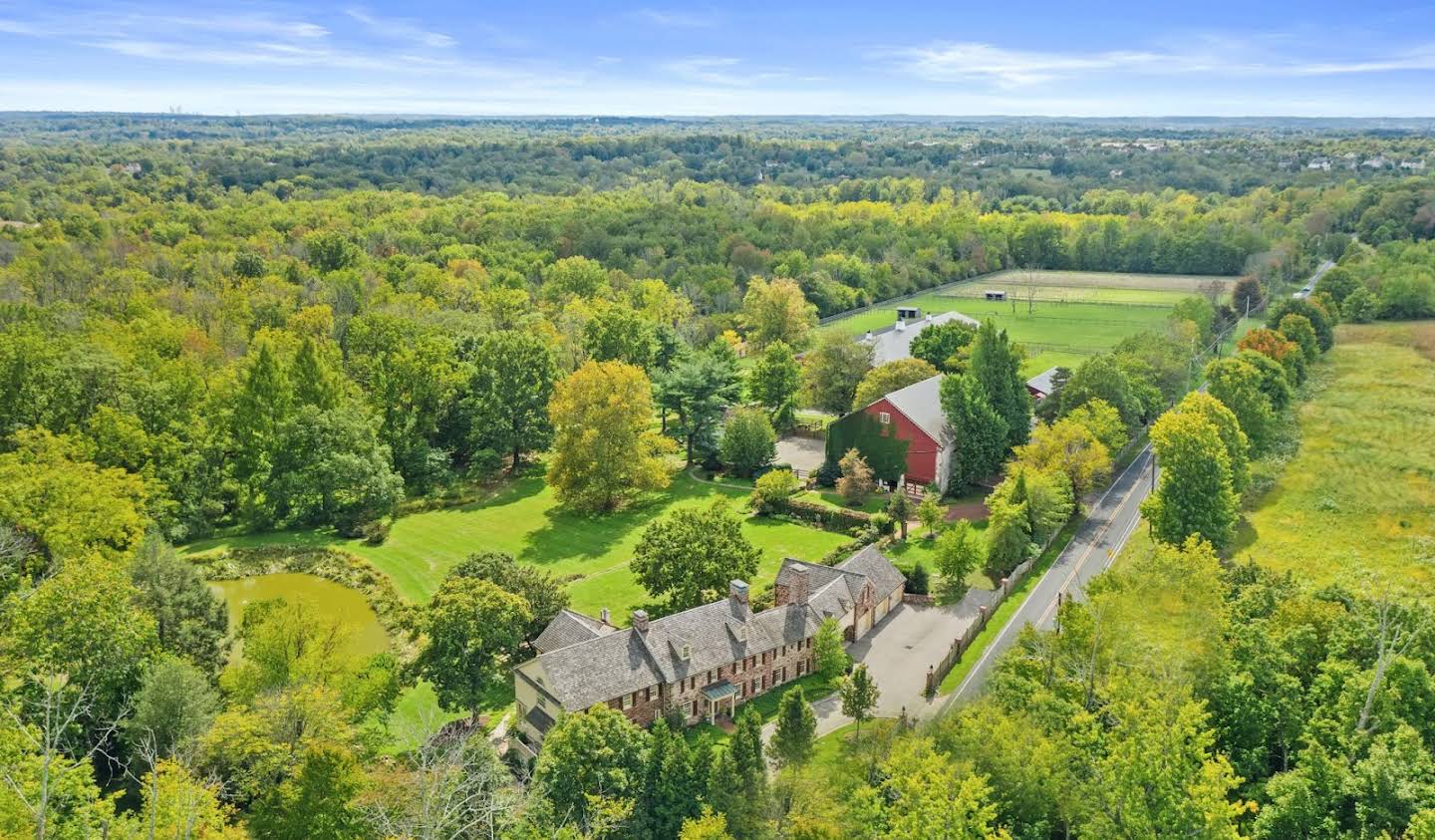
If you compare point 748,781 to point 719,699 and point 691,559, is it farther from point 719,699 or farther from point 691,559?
point 691,559

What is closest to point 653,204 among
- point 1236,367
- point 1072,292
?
point 1072,292

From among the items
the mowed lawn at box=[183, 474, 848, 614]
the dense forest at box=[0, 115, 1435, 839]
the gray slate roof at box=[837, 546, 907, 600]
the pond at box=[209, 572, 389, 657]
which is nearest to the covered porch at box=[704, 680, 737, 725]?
the dense forest at box=[0, 115, 1435, 839]

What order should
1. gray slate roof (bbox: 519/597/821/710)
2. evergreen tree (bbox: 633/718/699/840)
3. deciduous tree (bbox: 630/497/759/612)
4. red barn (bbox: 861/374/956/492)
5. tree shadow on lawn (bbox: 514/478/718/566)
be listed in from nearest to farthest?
evergreen tree (bbox: 633/718/699/840) < gray slate roof (bbox: 519/597/821/710) < deciduous tree (bbox: 630/497/759/612) < tree shadow on lawn (bbox: 514/478/718/566) < red barn (bbox: 861/374/956/492)

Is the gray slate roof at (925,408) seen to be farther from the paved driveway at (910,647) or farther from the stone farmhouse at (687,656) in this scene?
the stone farmhouse at (687,656)

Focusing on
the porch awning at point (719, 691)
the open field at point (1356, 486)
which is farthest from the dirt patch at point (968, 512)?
the porch awning at point (719, 691)

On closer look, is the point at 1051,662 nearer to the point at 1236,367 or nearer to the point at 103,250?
the point at 1236,367

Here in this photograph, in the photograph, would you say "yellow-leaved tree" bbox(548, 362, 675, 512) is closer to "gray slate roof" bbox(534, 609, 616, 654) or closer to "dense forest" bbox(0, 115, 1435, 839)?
"dense forest" bbox(0, 115, 1435, 839)
